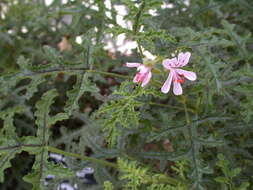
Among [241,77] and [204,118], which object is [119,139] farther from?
[241,77]

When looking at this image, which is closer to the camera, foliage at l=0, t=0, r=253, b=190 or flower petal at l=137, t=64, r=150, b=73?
flower petal at l=137, t=64, r=150, b=73

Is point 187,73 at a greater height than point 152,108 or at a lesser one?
greater

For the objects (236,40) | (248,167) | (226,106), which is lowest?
(248,167)

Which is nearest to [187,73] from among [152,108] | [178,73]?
[178,73]

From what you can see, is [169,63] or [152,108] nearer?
[169,63]

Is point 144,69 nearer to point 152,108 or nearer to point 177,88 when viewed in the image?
point 177,88

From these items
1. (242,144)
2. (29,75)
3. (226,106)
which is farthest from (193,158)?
(29,75)

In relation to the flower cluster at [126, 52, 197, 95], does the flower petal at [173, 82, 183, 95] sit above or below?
below

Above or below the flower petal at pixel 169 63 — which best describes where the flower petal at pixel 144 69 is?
below

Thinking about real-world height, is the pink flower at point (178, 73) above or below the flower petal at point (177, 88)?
above

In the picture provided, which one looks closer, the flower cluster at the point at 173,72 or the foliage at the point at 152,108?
the flower cluster at the point at 173,72

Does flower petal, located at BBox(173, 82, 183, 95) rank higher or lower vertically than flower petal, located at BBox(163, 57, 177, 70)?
lower
